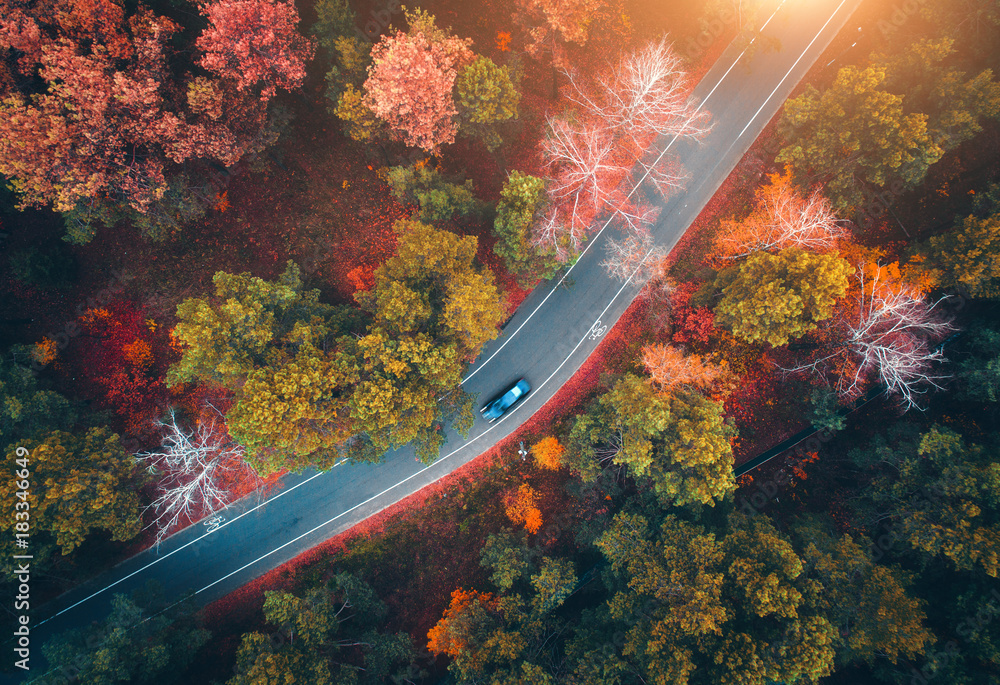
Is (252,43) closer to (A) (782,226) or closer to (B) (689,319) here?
(B) (689,319)

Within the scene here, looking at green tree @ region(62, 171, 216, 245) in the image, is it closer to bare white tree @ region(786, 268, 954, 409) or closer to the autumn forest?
the autumn forest

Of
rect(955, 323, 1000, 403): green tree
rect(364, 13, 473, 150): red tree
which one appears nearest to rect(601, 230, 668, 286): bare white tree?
rect(364, 13, 473, 150): red tree

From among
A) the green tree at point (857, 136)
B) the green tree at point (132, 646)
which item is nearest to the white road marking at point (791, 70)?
the green tree at point (857, 136)

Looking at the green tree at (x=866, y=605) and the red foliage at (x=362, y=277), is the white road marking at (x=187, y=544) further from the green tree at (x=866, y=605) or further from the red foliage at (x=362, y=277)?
the green tree at (x=866, y=605)

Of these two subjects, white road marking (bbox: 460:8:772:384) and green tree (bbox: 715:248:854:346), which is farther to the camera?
white road marking (bbox: 460:8:772:384)

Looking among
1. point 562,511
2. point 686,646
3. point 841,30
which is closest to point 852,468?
point 686,646
